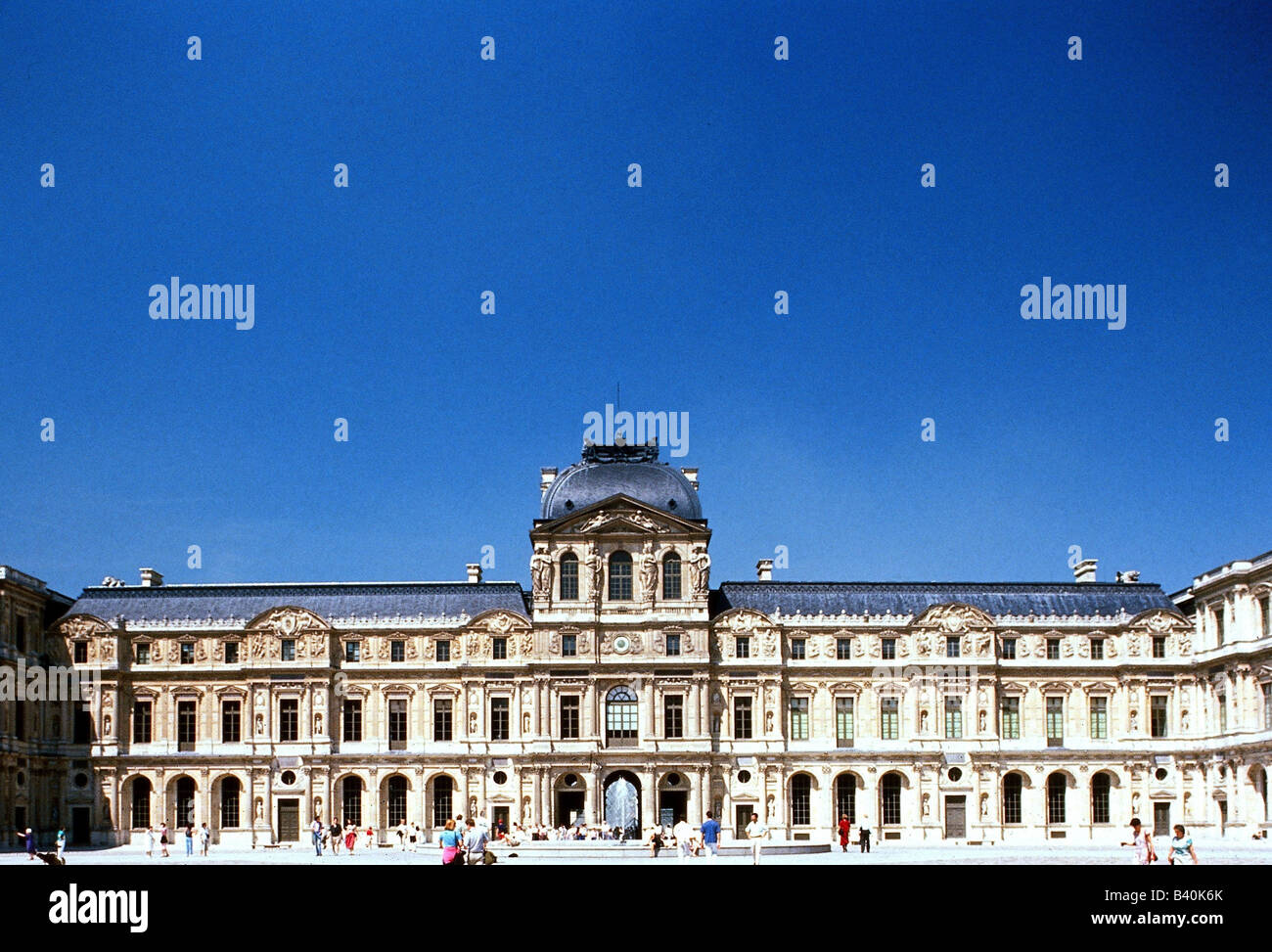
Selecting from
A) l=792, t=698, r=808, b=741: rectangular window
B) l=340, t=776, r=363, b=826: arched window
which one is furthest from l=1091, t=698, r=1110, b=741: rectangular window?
l=340, t=776, r=363, b=826: arched window

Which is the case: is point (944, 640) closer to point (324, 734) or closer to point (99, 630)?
point (324, 734)

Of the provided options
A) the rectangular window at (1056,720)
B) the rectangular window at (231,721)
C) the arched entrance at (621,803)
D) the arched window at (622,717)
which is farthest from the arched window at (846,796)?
the rectangular window at (231,721)

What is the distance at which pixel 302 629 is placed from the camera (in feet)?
229

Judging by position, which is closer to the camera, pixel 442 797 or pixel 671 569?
pixel 442 797

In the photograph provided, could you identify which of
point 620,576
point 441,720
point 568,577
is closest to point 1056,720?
point 620,576

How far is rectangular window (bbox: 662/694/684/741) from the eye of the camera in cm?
6869

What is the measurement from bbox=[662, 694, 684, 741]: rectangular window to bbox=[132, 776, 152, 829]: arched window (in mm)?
23905

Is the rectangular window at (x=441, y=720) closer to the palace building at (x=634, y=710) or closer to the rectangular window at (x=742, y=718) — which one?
the palace building at (x=634, y=710)

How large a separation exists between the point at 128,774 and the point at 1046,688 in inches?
1675

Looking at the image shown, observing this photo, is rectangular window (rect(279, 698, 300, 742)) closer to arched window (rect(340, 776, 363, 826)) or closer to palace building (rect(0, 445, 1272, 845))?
palace building (rect(0, 445, 1272, 845))

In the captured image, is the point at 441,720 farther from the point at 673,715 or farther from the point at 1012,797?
the point at 1012,797

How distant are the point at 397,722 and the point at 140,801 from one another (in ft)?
40.1

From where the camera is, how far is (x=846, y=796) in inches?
2731
